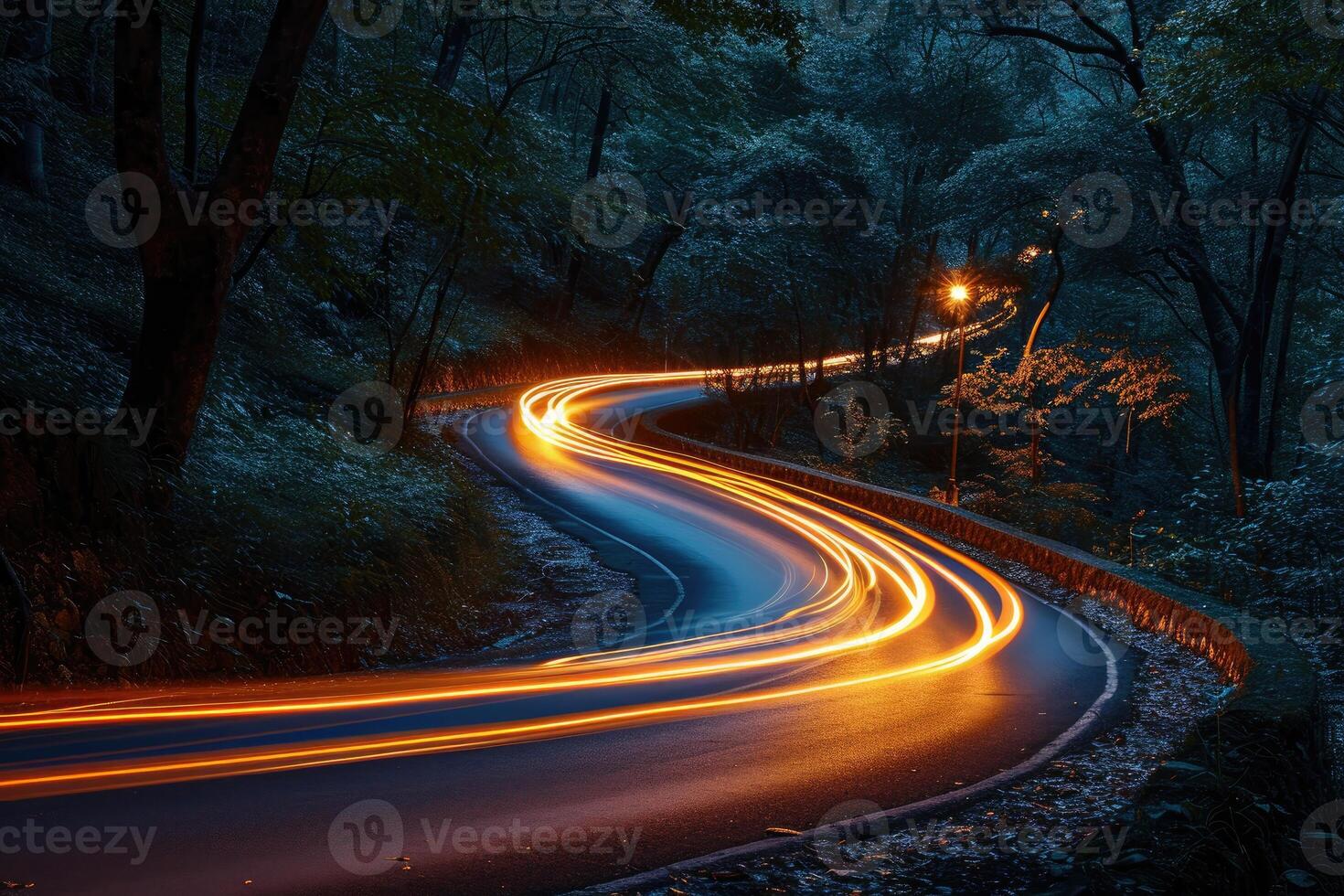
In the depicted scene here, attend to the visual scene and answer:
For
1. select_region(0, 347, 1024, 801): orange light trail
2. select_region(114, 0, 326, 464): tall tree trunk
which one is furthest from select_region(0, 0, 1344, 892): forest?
select_region(0, 347, 1024, 801): orange light trail

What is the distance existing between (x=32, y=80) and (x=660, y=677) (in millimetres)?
10398

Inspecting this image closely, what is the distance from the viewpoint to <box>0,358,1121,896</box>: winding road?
5.14 meters

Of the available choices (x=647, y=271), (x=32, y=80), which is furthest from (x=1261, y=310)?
(x=647, y=271)

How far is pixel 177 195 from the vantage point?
926 centimetres

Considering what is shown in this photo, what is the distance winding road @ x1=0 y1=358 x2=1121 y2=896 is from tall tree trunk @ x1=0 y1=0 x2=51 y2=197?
29.4 ft

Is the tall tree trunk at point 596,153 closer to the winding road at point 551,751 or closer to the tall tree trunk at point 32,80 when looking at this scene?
the tall tree trunk at point 32,80

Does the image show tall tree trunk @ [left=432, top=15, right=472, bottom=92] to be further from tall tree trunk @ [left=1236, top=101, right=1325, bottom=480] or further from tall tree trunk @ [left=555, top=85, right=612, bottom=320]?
tall tree trunk @ [left=1236, top=101, right=1325, bottom=480]

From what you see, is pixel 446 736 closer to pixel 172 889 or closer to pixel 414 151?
pixel 172 889

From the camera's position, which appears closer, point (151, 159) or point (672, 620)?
point (151, 159)

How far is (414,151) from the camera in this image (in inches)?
472

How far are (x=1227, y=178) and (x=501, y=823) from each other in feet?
87.0

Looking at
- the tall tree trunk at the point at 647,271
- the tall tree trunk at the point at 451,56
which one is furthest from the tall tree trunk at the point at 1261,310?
the tall tree trunk at the point at 647,271

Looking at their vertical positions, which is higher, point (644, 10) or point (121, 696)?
point (644, 10)

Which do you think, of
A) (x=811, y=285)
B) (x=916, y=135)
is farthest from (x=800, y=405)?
(x=916, y=135)
